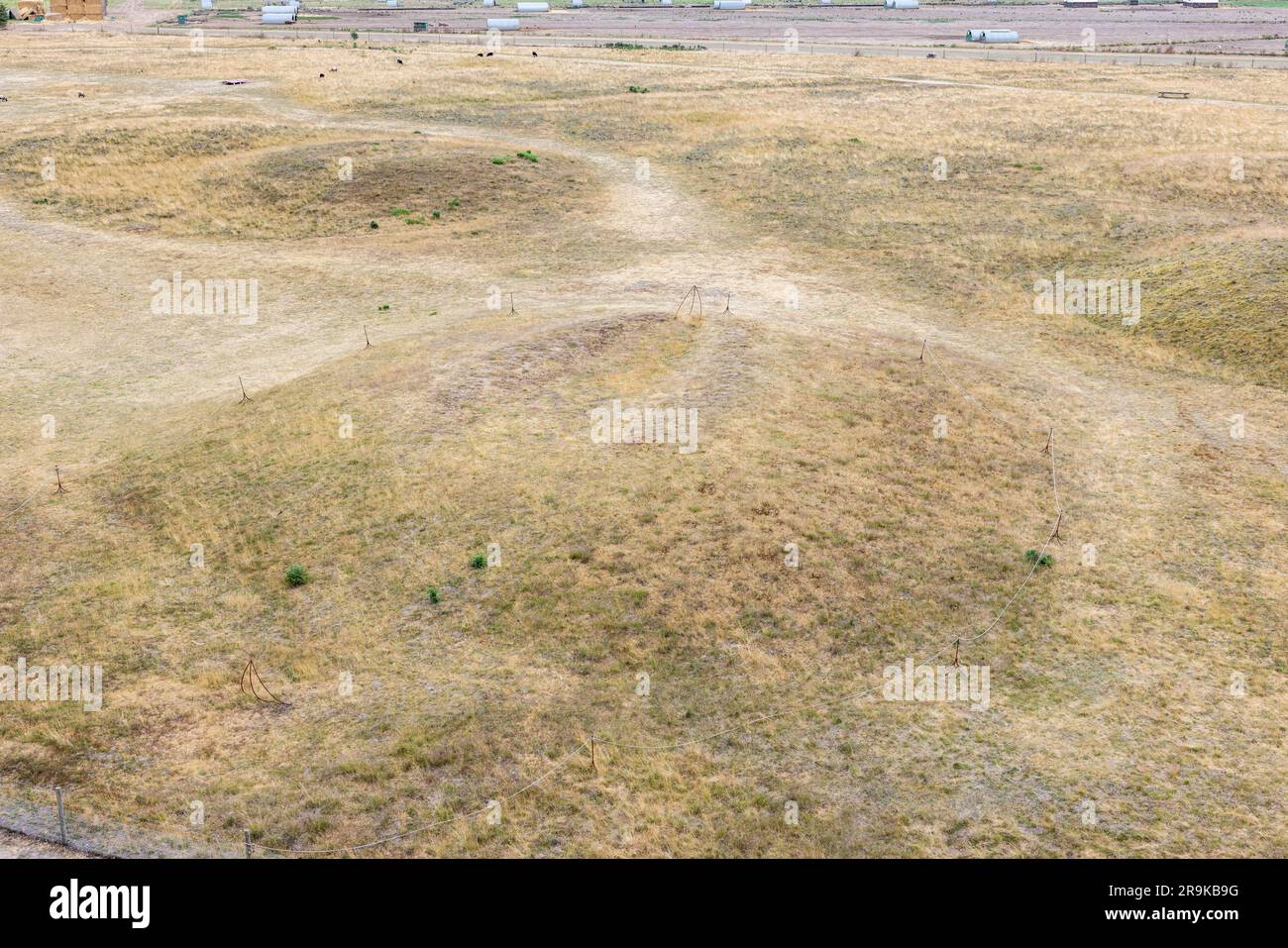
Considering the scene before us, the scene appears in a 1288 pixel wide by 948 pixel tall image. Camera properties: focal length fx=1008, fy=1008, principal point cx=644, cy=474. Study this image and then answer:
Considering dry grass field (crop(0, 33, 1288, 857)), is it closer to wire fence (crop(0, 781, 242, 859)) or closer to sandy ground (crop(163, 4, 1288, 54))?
wire fence (crop(0, 781, 242, 859))

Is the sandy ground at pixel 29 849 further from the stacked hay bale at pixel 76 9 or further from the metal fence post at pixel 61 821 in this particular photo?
the stacked hay bale at pixel 76 9

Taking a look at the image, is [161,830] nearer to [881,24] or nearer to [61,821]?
[61,821]

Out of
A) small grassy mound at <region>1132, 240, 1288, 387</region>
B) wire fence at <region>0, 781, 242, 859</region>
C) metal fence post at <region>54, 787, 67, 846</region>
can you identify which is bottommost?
wire fence at <region>0, 781, 242, 859</region>

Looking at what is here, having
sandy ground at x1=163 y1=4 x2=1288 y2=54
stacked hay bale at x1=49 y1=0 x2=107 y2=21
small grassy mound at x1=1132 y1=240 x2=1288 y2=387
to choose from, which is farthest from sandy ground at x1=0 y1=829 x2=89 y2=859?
stacked hay bale at x1=49 y1=0 x2=107 y2=21

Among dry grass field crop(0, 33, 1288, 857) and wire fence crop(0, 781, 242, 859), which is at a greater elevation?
dry grass field crop(0, 33, 1288, 857)

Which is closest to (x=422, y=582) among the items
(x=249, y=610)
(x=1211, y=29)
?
(x=249, y=610)

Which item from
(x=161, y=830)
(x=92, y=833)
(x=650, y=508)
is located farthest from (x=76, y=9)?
(x=161, y=830)

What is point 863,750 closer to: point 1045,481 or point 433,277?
point 1045,481

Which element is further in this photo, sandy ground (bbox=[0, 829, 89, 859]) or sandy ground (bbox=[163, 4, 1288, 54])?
sandy ground (bbox=[163, 4, 1288, 54])
